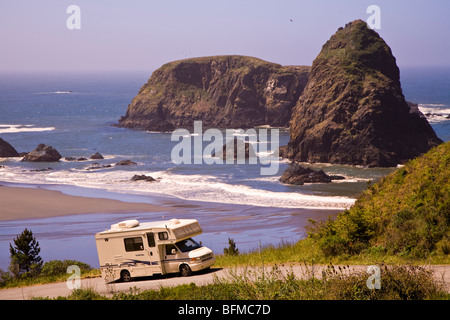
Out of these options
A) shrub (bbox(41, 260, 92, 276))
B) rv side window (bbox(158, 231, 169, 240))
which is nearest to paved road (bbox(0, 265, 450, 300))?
rv side window (bbox(158, 231, 169, 240))

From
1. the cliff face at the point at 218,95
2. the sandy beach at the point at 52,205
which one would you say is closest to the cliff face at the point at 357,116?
the sandy beach at the point at 52,205

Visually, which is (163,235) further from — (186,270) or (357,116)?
(357,116)

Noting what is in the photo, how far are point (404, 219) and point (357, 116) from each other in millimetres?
56599

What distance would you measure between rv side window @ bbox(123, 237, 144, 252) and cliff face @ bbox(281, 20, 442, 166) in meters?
54.3

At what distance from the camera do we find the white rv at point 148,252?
1805 cm

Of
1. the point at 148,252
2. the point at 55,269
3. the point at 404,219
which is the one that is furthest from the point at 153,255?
the point at 404,219

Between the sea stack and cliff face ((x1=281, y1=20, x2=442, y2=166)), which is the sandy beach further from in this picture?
cliff face ((x1=281, y1=20, x2=442, y2=166))

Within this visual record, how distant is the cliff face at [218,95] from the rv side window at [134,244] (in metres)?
94.1

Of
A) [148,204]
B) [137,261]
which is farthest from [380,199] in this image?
[148,204]

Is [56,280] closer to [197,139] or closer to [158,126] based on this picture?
[197,139]

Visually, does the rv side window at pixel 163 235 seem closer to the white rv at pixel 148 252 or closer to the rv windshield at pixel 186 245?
the white rv at pixel 148 252

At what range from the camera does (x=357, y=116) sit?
74.0 m

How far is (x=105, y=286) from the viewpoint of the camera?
59.2ft

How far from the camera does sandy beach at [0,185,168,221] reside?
147ft
